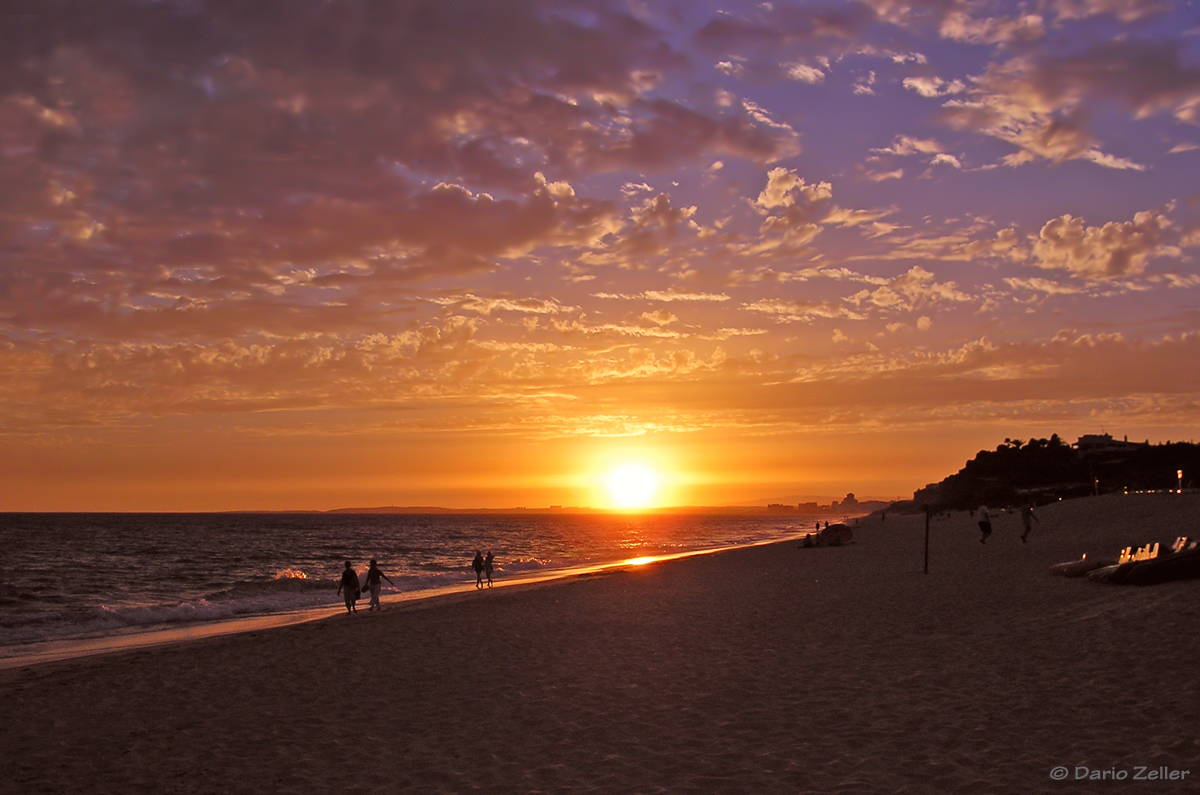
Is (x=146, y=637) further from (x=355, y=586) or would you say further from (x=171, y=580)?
(x=171, y=580)

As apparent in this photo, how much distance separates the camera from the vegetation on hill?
85062 millimetres

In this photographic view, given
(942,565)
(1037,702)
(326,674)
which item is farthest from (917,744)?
(942,565)

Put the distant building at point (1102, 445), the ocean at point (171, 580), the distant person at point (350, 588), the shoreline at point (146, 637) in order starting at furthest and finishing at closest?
the distant building at point (1102, 445) < the ocean at point (171, 580) < the distant person at point (350, 588) < the shoreline at point (146, 637)

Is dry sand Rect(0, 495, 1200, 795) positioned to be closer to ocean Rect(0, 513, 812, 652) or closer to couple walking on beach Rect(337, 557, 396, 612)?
couple walking on beach Rect(337, 557, 396, 612)

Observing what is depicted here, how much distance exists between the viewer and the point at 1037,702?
9227 mm
